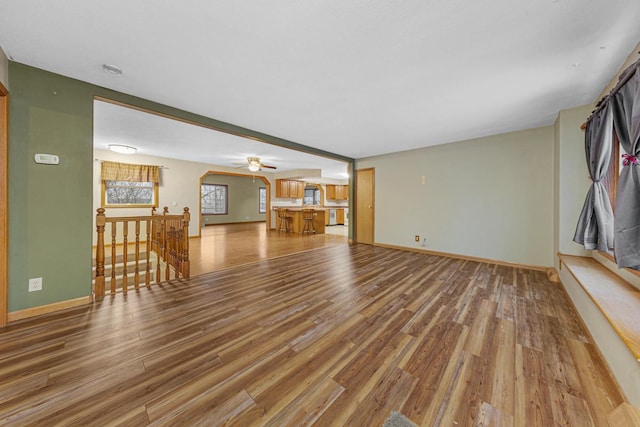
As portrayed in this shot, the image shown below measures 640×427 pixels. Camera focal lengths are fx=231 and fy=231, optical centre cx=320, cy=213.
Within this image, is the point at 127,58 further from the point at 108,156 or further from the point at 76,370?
the point at 108,156

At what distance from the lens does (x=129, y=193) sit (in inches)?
231

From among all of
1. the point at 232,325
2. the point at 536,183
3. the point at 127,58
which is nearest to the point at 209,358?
the point at 232,325

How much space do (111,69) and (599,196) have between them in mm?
4852

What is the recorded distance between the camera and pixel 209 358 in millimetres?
1582

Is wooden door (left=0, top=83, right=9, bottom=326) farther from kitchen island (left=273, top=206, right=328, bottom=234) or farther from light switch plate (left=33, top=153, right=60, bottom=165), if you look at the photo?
kitchen island (left=273, top=206, right=328, bottom=234)

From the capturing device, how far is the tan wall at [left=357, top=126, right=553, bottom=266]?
3598mm

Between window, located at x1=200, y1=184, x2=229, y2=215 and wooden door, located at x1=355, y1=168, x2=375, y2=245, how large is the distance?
7.02 metres

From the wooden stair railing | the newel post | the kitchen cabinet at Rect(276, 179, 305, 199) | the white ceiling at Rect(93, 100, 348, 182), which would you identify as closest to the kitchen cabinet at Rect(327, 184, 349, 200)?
the kitchen cabinet at Rect(276, 179, 305, 199)

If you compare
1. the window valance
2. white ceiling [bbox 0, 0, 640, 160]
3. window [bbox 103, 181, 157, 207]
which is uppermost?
white ceiling [bbox 0, 0, 640, 160]

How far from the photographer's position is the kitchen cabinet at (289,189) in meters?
9.15

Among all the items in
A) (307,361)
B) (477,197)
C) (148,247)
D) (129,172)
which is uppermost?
(129,172)

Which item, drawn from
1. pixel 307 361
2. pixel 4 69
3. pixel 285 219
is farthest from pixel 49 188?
pixel 285 219

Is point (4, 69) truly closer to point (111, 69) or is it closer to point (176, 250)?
point (111, 69)

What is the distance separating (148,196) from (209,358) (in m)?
6.07
